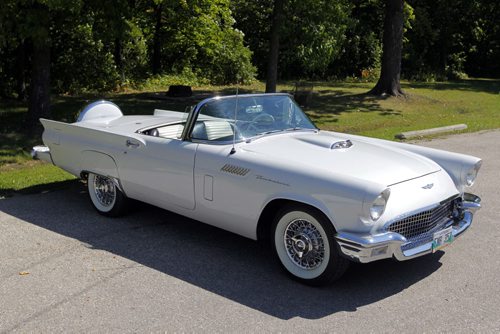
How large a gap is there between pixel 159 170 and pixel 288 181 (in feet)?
5.08

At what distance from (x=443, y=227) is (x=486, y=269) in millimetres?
595

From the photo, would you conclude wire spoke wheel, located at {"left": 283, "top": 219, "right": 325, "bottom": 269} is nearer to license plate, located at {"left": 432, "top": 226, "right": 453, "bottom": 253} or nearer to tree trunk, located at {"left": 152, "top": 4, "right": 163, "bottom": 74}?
license plate, located at {"left": 432, "top": 226, "right": 453, "bottom": 253}

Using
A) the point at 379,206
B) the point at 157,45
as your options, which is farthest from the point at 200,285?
the point at 157,45

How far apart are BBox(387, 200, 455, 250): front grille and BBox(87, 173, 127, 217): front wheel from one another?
9.94 ft

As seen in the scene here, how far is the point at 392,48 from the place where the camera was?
63.9 feet

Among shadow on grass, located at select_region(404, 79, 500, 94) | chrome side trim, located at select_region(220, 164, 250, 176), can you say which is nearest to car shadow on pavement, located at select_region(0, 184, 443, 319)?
chrome side trim, located at select_region(220, 164, 250, 176)

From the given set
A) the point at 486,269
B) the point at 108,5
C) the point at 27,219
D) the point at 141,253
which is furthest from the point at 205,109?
the point at 108,5

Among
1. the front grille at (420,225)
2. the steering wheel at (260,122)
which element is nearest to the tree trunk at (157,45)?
the steering wheel at (260,122)

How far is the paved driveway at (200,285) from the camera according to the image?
13.1 ft

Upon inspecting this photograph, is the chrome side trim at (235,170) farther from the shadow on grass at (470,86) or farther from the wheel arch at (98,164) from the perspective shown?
the shadow on grass at (470,86)

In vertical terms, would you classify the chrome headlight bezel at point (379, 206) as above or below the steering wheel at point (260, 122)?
below

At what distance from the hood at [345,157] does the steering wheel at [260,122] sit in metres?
0.16

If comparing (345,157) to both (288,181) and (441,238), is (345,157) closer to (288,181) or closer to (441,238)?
(288,181)

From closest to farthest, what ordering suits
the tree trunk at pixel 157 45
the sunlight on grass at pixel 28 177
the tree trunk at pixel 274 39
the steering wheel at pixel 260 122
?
the steering wheel at pixel 260 122 < the sunlight on grass at pixel 28 177 < the tree trunk at pixel 274 39 < the tree trunk at pixel 157 45
